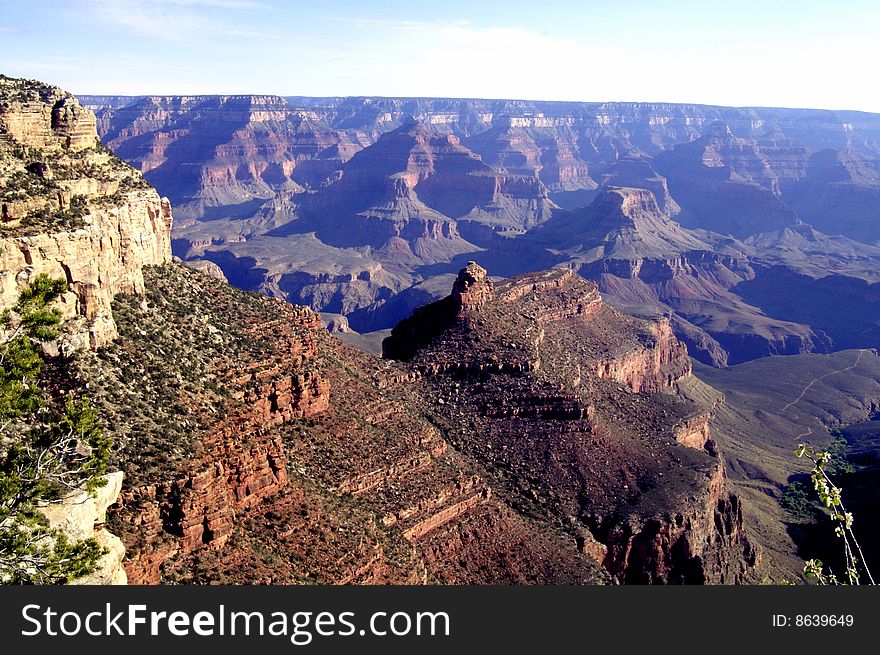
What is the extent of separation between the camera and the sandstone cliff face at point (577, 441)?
66562 millimetres

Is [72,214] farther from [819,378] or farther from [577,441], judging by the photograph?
[819,378]

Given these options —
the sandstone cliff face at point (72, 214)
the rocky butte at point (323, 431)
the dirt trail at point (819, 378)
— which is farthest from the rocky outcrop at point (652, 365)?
the sandstone cliff face at point (72, 214)

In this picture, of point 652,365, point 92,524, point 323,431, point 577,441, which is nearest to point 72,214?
point 92,524

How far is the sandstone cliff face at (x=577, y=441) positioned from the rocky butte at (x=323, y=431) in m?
0.21

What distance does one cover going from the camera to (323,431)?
56250 millimetres

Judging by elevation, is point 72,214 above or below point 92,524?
above

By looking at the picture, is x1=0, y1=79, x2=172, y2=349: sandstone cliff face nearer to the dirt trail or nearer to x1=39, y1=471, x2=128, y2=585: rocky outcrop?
x1=39, y1=471, x2=128, y2=585: rocky outcrop

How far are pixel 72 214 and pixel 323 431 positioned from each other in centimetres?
2080

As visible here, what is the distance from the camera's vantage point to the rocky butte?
39.9 meters

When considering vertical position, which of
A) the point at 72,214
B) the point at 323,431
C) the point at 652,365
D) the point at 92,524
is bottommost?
the point at 652,365

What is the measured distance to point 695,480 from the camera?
238 feet

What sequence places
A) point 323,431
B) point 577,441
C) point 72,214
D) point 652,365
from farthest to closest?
1. point 652,365
2. point 577,441
3. point 323,431
4. point 72,214

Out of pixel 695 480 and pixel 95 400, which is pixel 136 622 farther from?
pixel 695 480

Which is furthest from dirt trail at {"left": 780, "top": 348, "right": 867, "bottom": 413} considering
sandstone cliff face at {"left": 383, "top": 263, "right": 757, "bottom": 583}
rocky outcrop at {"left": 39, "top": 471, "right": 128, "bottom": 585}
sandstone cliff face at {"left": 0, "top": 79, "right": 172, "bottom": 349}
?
rocky outcrop at {"left": 39, "top": 471, "right": 128, "bottom": 585}
